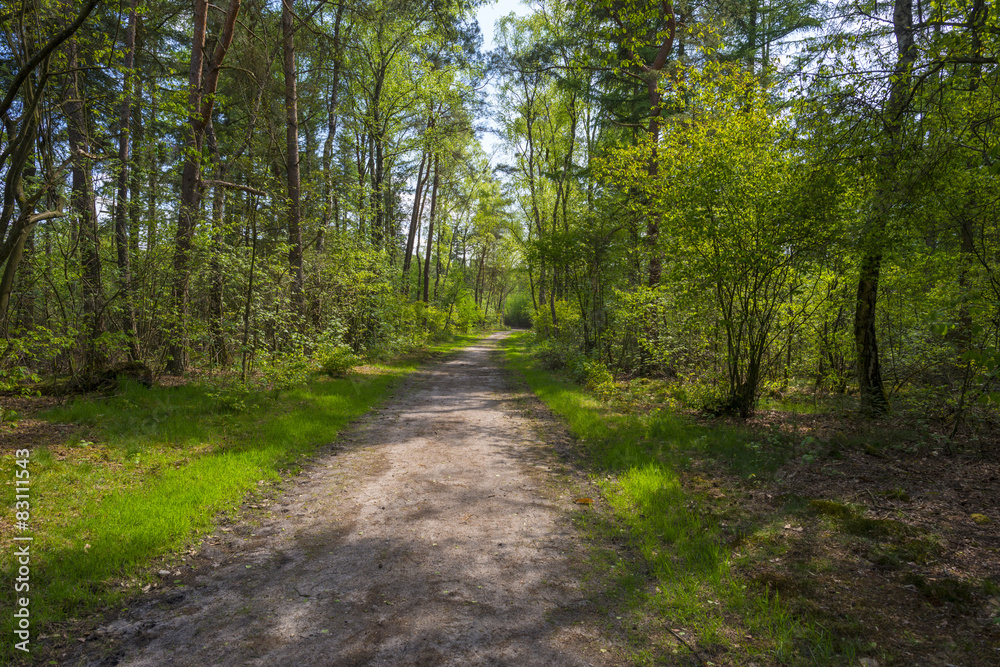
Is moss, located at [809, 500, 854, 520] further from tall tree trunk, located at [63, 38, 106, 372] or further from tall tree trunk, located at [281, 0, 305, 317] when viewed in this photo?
tall tree trunk, located at [281, 0, 305, 317]

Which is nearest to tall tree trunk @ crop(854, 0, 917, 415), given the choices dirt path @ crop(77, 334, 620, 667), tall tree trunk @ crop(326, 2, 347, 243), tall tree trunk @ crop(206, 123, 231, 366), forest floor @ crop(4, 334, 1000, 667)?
forest floor @ crop(4, 334, 1000, 667)

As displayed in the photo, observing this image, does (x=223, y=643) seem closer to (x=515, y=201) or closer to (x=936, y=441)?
(x=936, y=441)

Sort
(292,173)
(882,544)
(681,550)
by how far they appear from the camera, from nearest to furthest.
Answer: (882,544), (681,550), (292,173)

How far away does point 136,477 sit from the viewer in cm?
461

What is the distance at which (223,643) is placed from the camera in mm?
2592

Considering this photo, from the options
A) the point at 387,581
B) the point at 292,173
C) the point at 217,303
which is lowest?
the point at 387,581

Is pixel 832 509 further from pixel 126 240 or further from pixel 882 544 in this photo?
pixel 126 240

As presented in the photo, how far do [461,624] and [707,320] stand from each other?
22.5 feet

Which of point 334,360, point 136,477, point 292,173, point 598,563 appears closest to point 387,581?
point 598,563

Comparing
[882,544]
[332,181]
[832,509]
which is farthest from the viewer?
[332,181]

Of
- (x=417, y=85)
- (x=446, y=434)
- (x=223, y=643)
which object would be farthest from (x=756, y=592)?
(x=417, y=85)

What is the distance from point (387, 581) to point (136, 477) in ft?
10.7

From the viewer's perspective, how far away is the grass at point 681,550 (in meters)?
2.73

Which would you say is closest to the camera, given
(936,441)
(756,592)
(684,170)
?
(756,592)
